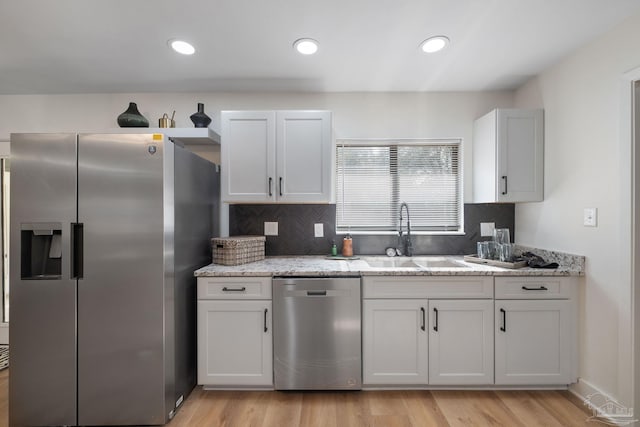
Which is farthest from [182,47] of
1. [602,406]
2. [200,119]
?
[602,406]

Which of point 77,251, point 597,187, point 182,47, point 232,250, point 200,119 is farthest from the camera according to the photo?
point 200,119

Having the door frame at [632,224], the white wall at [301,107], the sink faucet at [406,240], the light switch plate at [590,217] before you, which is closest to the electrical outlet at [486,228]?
the white wall at [301,107]

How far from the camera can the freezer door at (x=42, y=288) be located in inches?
70.0

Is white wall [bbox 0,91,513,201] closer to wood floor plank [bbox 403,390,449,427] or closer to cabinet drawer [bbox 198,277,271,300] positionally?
cabinet drawer [bbox 198,277,271,300]

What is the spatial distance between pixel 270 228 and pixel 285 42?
1.56 metres

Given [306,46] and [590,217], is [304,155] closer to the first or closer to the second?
[306,46]

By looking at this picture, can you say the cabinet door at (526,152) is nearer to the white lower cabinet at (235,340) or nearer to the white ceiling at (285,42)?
the white ceiling at (285,42)

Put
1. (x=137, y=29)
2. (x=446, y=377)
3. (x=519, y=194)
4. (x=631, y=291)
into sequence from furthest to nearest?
1. (x=519, y=194)
2. (x=446, y=377)
3. (x=137, y=29)
4. (x=631, y=291)

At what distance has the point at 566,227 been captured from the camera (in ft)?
7.05

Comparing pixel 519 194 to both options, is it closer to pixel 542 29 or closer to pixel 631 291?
pixel 631 291

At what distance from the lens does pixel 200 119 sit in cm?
260

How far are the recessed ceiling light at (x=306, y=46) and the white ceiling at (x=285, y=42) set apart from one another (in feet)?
0.18

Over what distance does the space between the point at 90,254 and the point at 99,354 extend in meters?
0.62

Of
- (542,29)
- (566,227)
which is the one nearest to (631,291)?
(566,227)
